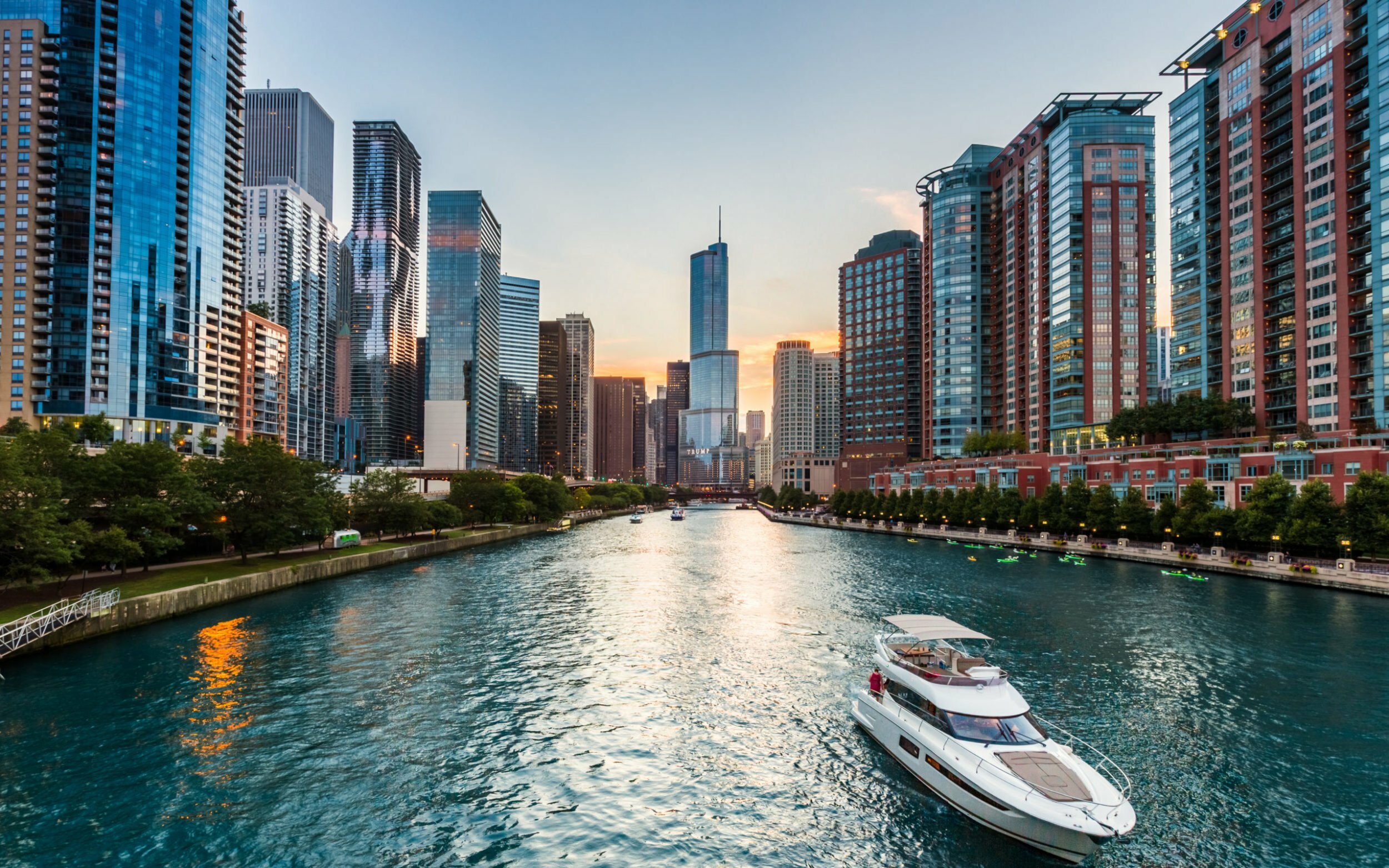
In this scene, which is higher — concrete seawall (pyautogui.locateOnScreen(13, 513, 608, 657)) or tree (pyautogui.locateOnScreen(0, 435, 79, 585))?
tree (pyautogui.locateOnScreen(0, 435, 79, 585))

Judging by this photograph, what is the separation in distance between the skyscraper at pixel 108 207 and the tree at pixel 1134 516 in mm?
205500

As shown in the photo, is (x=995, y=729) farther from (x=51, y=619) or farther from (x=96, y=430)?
(x=96, y=430)

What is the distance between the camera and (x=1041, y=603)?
74750mm

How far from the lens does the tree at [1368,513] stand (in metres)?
79.6

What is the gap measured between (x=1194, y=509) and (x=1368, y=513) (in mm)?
24081

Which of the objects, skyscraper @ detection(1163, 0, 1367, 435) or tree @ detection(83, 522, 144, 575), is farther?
skyscraper @ detection(1163, 0, 1367, 435)

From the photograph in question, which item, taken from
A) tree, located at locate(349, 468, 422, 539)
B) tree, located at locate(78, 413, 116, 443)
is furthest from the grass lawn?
tree, located at locate(78, 413, 116, 443)

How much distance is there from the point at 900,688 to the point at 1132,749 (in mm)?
12020

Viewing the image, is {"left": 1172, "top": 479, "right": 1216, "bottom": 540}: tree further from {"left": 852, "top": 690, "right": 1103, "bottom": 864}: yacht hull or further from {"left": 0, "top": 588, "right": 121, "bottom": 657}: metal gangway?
{"left": 0, "top": 588, "right": 121, "bottom": 657}: metal gangway

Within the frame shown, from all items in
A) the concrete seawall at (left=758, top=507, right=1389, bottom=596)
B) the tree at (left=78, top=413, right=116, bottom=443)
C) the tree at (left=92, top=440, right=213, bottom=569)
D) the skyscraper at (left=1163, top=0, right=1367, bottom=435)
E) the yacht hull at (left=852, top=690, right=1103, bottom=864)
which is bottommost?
the concrete seawall at (left=758, top=507, right=1389, bottom=596)

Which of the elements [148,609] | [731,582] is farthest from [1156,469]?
[148,609]

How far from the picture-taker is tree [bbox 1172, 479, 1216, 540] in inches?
4045

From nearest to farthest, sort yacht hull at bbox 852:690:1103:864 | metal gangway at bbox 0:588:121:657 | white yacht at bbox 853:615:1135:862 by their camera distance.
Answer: yacht hull at bbox 852:690:1103:864 < white yacht at bbox 853:615:1135:862 < metal gangway at bbox 0:588:121:657

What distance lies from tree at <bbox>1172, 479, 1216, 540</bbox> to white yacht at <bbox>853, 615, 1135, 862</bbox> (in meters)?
85.7
